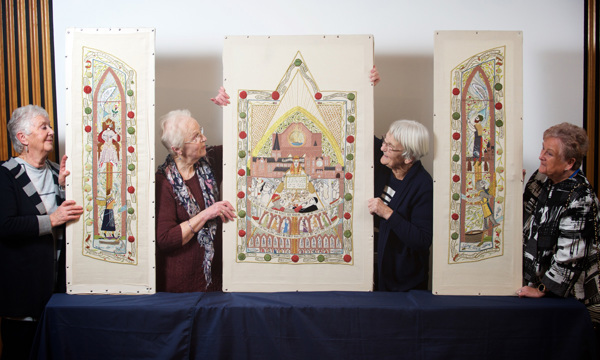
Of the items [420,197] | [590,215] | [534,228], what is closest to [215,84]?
[420,197]

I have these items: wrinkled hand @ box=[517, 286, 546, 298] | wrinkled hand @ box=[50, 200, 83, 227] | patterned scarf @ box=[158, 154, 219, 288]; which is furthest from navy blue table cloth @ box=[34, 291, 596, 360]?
wrinkled hand @ box=[50, 200, 83, 227]

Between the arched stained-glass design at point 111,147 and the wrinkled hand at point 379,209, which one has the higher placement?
the arched stained-glass design at point 111,147

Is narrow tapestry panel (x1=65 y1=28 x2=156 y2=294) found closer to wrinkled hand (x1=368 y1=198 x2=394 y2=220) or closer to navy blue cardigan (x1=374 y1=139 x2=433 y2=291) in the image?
wrinkled hand (x1=368 y1=198 x2=394 y2=220)

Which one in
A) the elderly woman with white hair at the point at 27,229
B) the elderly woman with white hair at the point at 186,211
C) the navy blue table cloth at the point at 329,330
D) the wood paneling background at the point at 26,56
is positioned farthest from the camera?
the wood paneling background at the point at 26,56

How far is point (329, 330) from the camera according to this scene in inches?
98.0

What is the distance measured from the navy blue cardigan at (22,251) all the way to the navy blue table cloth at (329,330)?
217 millimetres

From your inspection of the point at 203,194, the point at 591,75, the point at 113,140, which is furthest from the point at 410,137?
the point at 113,140

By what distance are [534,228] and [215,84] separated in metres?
2.31

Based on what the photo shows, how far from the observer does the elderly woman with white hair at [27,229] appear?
2586mm

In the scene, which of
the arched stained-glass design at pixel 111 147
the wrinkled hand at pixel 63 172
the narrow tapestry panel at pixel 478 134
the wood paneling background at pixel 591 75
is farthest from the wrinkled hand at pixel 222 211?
the wood paneling background at pixel 591 75

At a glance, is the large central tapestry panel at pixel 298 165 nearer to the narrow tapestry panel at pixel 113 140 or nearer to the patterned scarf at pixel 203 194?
the patterned scarf at pixel 203 194

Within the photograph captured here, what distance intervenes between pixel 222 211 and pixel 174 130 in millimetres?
576

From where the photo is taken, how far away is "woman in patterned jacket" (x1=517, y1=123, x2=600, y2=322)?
2.50m

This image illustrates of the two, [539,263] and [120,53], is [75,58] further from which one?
[539,263]
